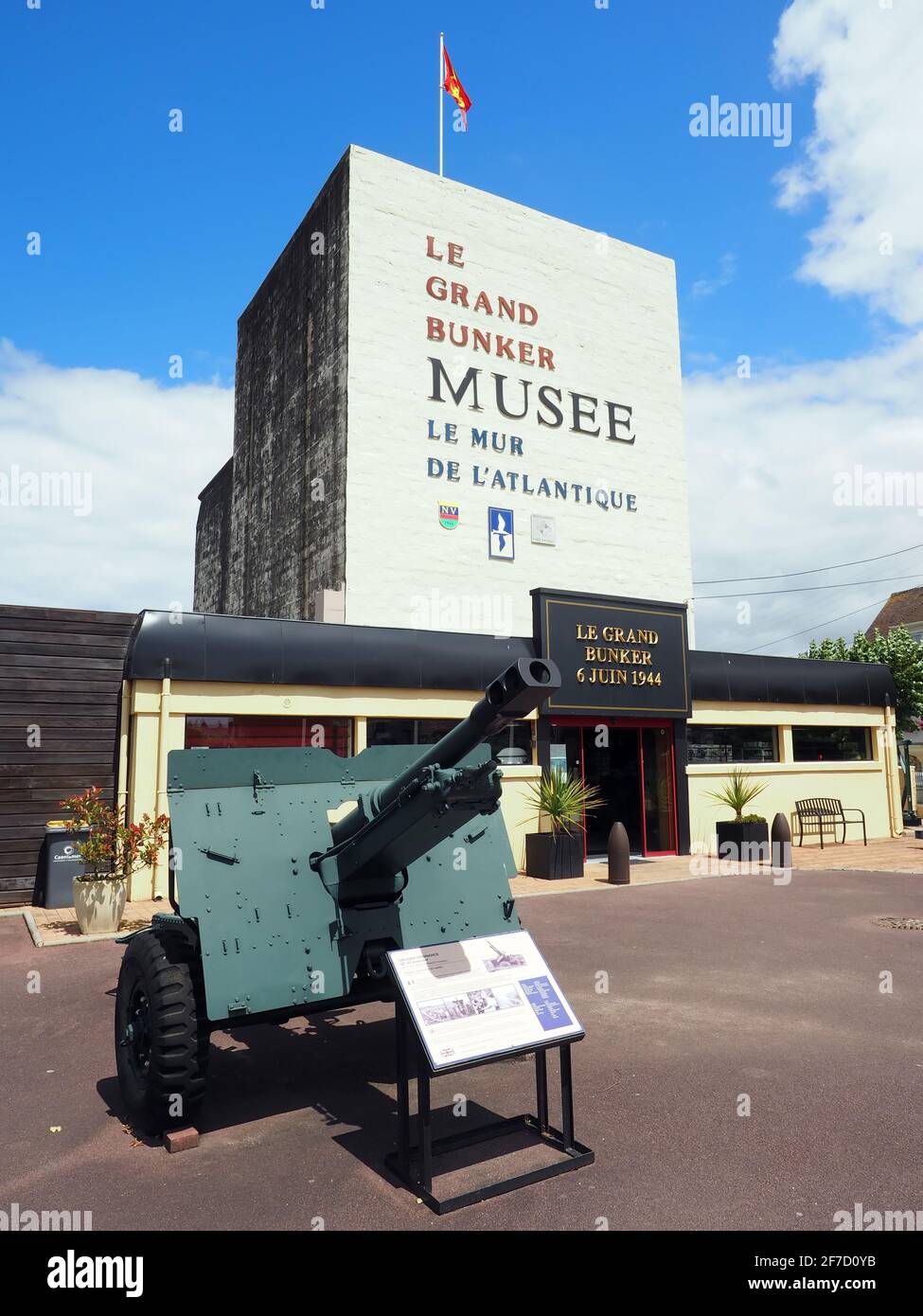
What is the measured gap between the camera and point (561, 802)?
555 inches

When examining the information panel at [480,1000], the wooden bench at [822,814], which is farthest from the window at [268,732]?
the wooden bench at [822,814]

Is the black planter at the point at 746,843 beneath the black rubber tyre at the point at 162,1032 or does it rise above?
beneath

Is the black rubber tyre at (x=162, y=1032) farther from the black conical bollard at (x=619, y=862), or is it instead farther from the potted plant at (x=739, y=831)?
the potted plant at (x=739, y=831)

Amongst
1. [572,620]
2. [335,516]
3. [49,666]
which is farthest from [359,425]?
[49,666]

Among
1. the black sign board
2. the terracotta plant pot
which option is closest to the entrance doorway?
the black sign board

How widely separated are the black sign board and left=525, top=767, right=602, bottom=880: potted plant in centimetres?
164

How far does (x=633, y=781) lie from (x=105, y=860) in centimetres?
1027

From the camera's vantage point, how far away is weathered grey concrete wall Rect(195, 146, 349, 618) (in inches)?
735

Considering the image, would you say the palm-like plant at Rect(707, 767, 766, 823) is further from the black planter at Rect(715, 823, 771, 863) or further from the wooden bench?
the wooden bench

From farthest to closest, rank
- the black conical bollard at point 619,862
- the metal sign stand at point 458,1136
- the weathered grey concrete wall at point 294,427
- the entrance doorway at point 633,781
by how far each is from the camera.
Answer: the weathered grey concrete wall at point 294,427 < the entrance doorway at point 633,781 < the black conical bollard at point 619,862 < the metal sign stand at point 458,1136

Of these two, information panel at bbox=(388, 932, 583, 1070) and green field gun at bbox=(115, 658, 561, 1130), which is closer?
information panel at bbox=(388, 932, 583, 1070)

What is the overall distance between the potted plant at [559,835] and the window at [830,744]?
7213 mm

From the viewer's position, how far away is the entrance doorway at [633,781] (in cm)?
1650
